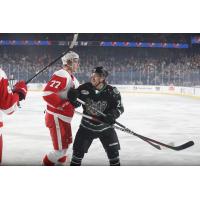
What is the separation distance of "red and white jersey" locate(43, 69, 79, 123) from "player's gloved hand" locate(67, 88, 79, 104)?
1.2 inches

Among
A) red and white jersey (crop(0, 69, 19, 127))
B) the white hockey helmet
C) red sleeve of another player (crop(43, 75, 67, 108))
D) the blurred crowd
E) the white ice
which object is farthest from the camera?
the blurred crowd

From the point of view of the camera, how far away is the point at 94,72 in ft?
9.39

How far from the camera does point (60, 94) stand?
2.84 m

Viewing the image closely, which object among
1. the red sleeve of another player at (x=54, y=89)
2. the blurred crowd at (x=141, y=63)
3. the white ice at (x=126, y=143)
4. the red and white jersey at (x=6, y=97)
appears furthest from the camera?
the blurred crowd at (x=141, y=63)

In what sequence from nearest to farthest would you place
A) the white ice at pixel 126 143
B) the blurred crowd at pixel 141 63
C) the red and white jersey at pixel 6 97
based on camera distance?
1. the red and white jersey at pixel 6 97
2. the white ice at pixel 126 143
3. the blurred crowd at pixel 141 63

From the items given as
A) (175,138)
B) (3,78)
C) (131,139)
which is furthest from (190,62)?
(3,78)

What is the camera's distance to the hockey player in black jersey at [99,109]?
111 inches

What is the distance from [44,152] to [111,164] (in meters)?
0.72

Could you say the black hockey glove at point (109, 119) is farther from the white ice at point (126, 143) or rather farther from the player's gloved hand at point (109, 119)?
the white ice at point (126, 143)

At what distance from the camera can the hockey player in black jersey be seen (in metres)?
2.83

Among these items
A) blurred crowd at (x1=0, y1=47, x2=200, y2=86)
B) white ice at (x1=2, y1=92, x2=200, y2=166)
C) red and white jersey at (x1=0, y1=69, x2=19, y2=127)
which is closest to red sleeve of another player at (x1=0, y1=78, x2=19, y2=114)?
red and white jersey at (x1=0, y1=69, x2=19, y2=127)

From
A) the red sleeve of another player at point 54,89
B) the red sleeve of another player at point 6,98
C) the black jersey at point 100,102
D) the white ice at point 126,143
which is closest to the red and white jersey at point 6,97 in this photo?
the red sleeve of another player at point 6,98

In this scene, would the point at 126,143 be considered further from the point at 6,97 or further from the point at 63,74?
the point at 6,97

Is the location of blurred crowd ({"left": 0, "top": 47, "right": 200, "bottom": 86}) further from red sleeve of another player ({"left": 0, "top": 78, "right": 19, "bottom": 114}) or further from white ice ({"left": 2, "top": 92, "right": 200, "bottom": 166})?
red sleeve of another player ({"left": 0, "top": 78, "right": 19, "bottom": 114})
